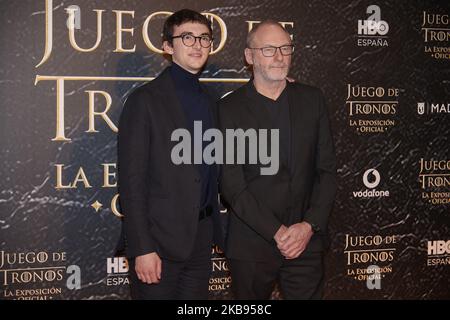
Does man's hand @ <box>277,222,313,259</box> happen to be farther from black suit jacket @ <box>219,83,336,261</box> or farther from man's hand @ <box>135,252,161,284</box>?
man's hand @ <box>135,252,161,284</box>

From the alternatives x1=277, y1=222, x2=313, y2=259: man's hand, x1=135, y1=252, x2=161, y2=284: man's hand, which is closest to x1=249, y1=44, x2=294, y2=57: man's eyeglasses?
x1=277, y1=222, x2=313, y2=259: man's hand

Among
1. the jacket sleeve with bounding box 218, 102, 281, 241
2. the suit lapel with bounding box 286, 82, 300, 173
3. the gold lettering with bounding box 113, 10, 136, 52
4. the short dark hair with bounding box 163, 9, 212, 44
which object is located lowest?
the jacket sleeve with bounding box 218, 102, 281, 241

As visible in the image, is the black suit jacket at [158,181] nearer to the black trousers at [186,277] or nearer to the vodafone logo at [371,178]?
the black trousers at [186,277]

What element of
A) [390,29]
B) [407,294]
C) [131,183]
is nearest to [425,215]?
[407,294]

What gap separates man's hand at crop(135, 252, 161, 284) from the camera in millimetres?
2791

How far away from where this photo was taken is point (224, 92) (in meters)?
3.96

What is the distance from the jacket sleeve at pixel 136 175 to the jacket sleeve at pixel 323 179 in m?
0.80

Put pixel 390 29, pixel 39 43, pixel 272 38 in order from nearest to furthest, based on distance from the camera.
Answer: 1. pixel 272 38
2. pixel 39 43
3. pixel 390 29

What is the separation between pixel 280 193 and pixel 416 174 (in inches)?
65.1

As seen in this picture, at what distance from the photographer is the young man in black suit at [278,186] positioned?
3.01 m

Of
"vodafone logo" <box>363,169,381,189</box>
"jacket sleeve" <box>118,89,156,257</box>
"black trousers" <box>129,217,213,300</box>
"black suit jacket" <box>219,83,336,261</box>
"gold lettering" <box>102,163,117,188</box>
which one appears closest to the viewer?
"jacket sleeve" <box>118,89,156,257</box>

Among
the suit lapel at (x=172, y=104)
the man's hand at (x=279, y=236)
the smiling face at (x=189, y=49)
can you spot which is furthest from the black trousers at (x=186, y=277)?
the smiling face at (x=189, y=49)

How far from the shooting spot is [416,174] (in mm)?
4312

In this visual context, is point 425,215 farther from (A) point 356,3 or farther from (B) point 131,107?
(B) point 131,107
